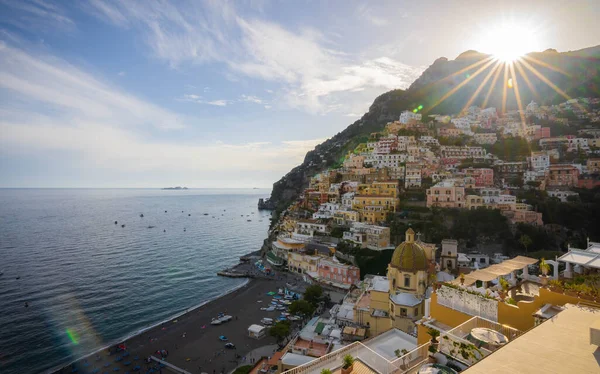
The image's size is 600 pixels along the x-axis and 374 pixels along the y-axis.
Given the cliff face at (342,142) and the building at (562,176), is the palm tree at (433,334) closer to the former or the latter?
the building at (562,176)

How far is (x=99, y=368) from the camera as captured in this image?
91.0 feet

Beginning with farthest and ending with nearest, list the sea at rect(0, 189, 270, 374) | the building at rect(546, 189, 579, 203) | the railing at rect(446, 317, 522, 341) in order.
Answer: the building at rect(546, 189, 579, 203), the sea at rect(0, 189, 270, 374), the railing at rect(446, 317, 522, 341)

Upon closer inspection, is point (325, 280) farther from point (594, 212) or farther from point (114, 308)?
point (594, 212)

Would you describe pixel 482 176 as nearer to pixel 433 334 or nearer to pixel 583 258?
pixel 583 258

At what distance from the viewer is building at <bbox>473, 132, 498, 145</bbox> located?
79.0 m

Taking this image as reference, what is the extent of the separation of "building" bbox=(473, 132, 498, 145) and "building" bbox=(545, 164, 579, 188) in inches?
974

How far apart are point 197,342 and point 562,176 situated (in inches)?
2416

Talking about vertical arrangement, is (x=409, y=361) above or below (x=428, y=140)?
below

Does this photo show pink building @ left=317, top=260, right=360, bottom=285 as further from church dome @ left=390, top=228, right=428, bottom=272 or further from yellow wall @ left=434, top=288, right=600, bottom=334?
yellow wall @ left=434, top=288, right=600, bottom=334

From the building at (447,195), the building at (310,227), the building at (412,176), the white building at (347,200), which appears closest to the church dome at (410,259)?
the building at (447,195)

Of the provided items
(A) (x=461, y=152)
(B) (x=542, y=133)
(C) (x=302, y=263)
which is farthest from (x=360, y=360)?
(B) (x=542, y=133)

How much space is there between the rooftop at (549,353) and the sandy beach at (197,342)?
86.3ft

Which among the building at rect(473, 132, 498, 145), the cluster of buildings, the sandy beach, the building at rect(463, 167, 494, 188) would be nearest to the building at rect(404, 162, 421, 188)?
the building at rect(463, 167, 494, 188)

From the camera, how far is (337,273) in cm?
4566
